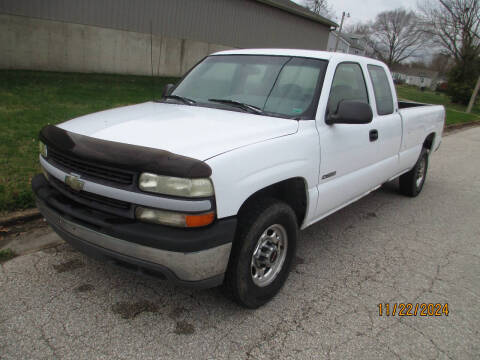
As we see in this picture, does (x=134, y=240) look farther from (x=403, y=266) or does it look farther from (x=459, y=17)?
(x=459, y=17)

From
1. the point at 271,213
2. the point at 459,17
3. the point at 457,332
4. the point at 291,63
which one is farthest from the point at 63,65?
the point at 459,17

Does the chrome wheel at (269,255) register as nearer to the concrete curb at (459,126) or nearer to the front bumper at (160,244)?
the front bumper at (160,244)

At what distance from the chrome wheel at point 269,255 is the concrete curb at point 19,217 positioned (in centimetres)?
238

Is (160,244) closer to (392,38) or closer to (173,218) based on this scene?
(173,218)

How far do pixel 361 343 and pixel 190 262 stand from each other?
130cm

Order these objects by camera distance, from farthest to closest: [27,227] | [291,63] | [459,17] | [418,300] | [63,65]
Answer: [459,17], [63,65], [27,227], [291,63], [418,300]

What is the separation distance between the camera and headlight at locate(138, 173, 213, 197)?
7.10ft

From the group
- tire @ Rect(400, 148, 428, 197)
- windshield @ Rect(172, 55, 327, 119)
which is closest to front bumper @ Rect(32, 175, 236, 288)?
windshield @ Rect(172, 55, 327, 119)

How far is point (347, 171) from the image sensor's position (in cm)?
358

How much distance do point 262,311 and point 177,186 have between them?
125 centimetres

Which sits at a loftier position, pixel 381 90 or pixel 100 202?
pixel 381 90

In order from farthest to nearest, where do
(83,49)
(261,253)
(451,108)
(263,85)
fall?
(451,108) < (83,49) < (263,85) < (261,253)

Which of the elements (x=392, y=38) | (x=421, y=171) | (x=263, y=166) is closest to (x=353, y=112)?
(x=263, y=166)

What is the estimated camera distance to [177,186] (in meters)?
2.17
